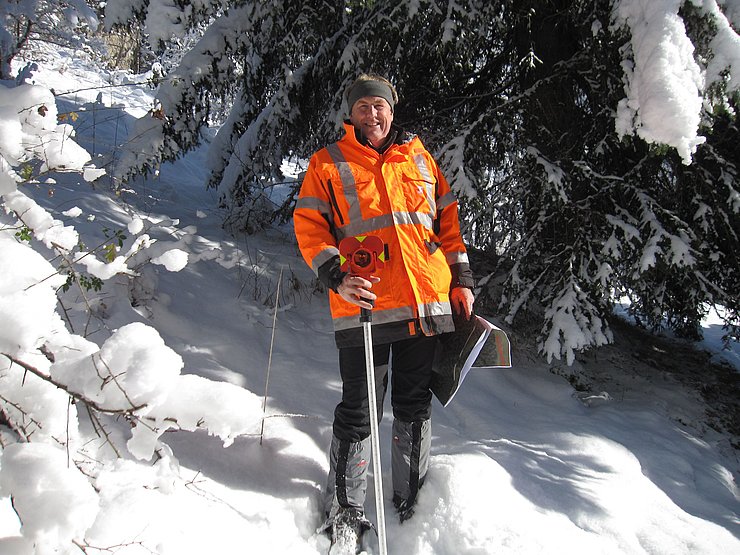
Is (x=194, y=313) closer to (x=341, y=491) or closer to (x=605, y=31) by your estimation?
(x=341, y=491)

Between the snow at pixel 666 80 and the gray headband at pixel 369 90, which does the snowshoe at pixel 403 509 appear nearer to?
the gray headband at pixel 369 90

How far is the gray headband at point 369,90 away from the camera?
231 centimetres

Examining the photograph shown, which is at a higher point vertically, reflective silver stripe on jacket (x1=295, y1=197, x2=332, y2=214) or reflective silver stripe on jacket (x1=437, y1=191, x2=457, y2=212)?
reflective silver stripe on jacket (x1=437, y1=191, x2=457, y2=212)

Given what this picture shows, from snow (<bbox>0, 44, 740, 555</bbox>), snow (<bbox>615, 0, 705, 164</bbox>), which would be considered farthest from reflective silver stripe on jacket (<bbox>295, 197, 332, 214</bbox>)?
snow (<bbox>615, 0, 705, 164</bbox>)

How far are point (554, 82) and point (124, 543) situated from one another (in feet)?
13.9

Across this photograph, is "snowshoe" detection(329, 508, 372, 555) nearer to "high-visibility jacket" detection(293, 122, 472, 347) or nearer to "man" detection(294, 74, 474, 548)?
"man" detection(294, 74, 474, 548)

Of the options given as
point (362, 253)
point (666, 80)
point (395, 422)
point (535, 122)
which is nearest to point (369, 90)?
point (362, 253)

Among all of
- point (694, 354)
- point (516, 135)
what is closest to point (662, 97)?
point (516, 135)

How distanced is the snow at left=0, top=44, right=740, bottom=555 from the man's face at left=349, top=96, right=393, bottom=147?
114cm

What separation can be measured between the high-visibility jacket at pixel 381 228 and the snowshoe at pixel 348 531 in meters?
0.82

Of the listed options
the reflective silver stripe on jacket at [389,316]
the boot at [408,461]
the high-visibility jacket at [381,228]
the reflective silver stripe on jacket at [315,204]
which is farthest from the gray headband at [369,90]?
the boot at [408,461]

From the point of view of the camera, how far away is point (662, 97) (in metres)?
2.38

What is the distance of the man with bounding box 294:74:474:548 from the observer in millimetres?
2232

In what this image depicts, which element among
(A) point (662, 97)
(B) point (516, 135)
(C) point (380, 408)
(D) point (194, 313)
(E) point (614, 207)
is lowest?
(D) point (194, 313)
